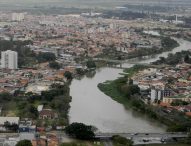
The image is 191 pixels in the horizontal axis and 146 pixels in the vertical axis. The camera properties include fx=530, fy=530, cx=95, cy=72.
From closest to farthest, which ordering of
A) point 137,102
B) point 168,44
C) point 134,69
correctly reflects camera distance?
point 137,102, point 134,69, point 168,44

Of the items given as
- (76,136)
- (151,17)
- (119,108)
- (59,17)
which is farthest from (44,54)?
(151,17)

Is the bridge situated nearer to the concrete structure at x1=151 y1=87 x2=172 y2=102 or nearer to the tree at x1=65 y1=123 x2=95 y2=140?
the tree at x1=65 y1=123 x2=95 y2=140

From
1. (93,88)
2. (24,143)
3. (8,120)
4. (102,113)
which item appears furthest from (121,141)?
(93,88)

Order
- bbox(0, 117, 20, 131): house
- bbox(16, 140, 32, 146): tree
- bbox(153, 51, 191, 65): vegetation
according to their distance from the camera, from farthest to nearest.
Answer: bbox(153, 51, 191, 65): vegetation, bbox(0, 117, 20, 131): house, bbox(16, 140, 32, 146): tree

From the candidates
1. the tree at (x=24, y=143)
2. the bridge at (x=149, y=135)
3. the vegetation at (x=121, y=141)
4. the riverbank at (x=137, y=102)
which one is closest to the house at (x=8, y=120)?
the tree at (x=24, y=143)

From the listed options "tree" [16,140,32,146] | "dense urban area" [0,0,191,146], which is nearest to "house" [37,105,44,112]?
"dense urban area" [0,0,191,146]

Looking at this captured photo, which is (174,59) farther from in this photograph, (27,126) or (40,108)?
(27,126)

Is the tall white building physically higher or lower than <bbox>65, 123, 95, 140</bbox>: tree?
higher

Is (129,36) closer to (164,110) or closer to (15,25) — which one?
(15,25)
